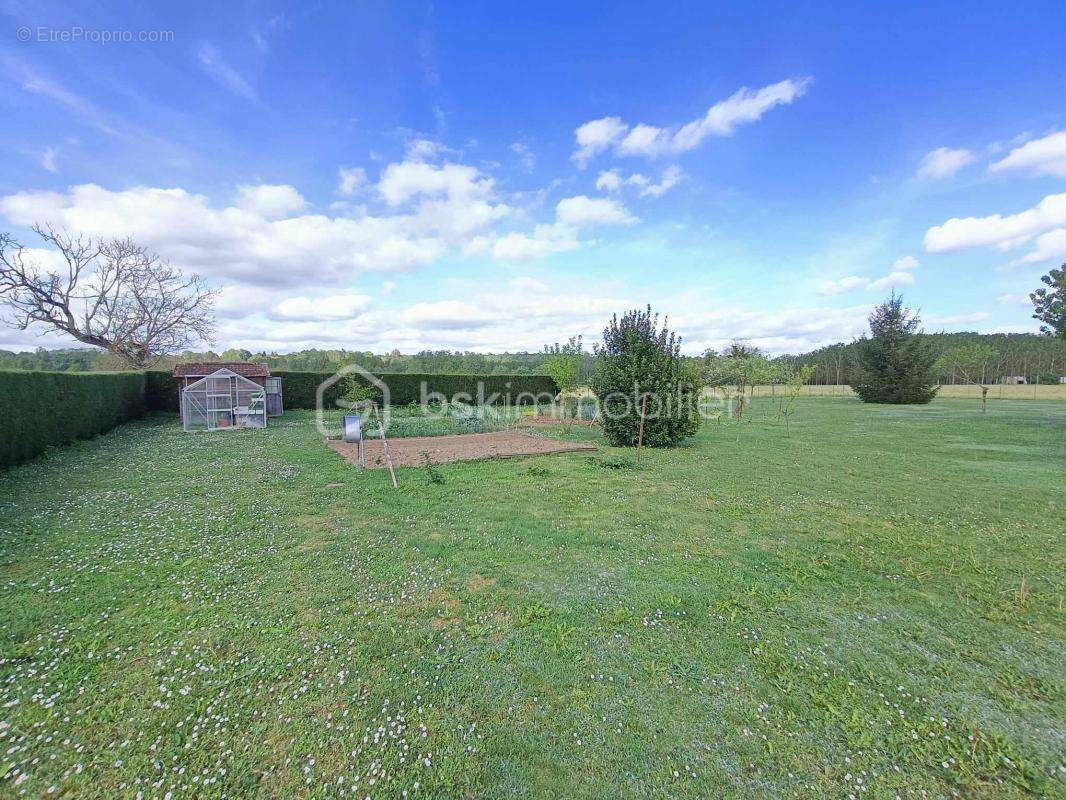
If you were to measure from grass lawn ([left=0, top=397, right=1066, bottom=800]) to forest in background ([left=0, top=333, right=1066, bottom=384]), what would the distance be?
722 inches

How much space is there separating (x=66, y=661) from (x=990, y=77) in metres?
18.5

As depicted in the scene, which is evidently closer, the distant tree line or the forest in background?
the forest in background

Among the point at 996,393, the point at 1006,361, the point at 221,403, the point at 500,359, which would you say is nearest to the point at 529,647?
the point at 221,403

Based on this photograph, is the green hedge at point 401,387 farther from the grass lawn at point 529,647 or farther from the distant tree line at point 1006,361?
the distant tree line at point 1006,361

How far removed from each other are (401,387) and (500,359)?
2049 cm

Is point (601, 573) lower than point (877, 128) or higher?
lower

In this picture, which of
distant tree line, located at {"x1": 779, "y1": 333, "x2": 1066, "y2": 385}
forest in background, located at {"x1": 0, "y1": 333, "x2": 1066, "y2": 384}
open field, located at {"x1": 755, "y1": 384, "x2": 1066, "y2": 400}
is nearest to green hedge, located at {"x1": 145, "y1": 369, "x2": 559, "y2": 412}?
forest in background, located at {"x1": 0, "y1": 333, "x2": 1066, "y2": 384}

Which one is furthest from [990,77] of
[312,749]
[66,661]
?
[66,661]

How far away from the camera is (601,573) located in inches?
160

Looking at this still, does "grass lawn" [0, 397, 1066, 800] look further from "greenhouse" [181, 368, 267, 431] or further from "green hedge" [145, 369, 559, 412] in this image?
"green hedge" [145, 369, 559, 412]

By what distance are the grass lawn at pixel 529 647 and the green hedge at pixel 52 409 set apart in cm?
373

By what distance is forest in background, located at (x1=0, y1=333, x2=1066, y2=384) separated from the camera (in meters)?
25.0

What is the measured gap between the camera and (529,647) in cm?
291

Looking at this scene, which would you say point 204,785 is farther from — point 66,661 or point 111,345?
point 111,345
